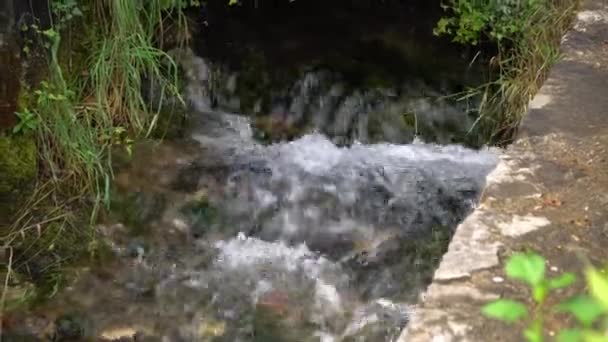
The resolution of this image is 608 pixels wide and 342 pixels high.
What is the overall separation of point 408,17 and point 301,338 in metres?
3.39

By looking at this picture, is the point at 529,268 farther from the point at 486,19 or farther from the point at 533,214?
the point at 486,19

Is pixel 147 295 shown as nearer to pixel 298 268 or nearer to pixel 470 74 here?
pixel 298 268

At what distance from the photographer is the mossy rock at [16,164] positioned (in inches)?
149

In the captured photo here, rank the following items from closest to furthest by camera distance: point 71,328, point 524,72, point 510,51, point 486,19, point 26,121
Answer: point 71,328 < point 26,121 < point 524,72 < point 510,51 < point 486,19

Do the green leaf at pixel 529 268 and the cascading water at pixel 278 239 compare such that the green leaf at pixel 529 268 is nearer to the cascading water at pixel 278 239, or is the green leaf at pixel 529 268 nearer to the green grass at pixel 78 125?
the cascading water at pixel 278 239

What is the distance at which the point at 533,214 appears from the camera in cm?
240

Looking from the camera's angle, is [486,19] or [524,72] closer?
[524,72]

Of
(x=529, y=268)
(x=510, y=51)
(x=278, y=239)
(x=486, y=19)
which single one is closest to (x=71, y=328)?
(x=278, y=239)

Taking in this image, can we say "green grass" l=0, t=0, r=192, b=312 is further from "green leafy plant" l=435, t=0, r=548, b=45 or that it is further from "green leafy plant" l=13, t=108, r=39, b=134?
"green leafy plant" l=435, t=0, r=548, b=45

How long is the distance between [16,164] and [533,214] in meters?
2.43

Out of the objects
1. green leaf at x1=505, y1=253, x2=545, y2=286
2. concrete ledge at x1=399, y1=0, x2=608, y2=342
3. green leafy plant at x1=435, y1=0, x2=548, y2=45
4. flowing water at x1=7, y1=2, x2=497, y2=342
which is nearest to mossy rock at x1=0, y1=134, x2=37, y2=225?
flowing water at x1=7, y1=2, x2=497, y2=342

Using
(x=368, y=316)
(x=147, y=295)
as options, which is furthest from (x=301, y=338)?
(x=147, y=295)

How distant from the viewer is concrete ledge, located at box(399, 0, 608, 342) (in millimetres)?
2018

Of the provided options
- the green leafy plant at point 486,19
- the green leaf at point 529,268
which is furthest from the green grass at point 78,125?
the green leaf at point 529,268
